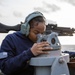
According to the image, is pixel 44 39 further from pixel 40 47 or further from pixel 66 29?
pixel 66 29

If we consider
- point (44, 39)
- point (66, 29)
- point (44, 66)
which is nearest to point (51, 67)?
point (44, 66)

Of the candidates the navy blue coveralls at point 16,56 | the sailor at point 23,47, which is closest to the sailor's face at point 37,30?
the sailor at point 23,47

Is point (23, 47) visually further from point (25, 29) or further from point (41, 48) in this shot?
point (41, 48)

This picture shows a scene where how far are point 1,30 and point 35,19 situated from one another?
138cm

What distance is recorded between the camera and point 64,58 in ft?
4.10

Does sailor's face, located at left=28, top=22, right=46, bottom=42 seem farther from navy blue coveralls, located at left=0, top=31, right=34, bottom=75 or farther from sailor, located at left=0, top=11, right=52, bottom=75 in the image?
navy blue coveralls, located at left=0, top=31, right=34, bottom=75

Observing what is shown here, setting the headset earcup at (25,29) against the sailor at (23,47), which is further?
the headset earcup at (25,29)

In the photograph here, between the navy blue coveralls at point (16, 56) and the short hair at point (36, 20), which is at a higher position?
the short hair at point (36, 20)

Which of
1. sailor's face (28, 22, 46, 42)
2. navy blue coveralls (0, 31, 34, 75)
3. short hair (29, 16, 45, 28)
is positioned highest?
short hair (29, 16, 45, 28)

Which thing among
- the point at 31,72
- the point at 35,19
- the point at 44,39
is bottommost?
the point at 31,72

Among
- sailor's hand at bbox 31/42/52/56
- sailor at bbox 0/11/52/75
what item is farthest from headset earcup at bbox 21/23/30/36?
sailor's hand at bbox 31/42/52/56

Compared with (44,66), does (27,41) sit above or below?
above

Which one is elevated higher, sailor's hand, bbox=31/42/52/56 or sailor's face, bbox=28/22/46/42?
sailor's face, bbox=28/22/46/42

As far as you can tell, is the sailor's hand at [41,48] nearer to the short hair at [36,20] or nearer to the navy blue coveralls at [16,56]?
the navy blue coveralls at [16,56]
